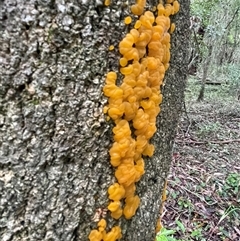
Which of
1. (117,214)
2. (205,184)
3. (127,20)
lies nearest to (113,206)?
(117,214)

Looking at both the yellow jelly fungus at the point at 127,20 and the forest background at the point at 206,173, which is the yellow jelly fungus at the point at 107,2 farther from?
the forest background at the point at 206,173

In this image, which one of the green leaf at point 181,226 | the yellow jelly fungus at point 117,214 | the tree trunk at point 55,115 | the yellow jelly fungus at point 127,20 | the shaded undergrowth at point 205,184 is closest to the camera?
the tree trunk at point 55,115

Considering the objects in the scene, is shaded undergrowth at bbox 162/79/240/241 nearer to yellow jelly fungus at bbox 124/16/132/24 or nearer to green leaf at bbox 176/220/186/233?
green leaf at bbox 176/220/186/233

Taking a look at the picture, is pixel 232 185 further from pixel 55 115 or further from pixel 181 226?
pixel 55 115

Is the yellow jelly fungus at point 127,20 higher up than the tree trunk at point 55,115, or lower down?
higher up

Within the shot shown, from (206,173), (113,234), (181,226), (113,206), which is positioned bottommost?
(206,173)

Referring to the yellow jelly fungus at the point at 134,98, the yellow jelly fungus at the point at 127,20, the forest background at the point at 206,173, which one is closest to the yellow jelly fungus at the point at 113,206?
the yellow jelly fungus at the point at 134,98
